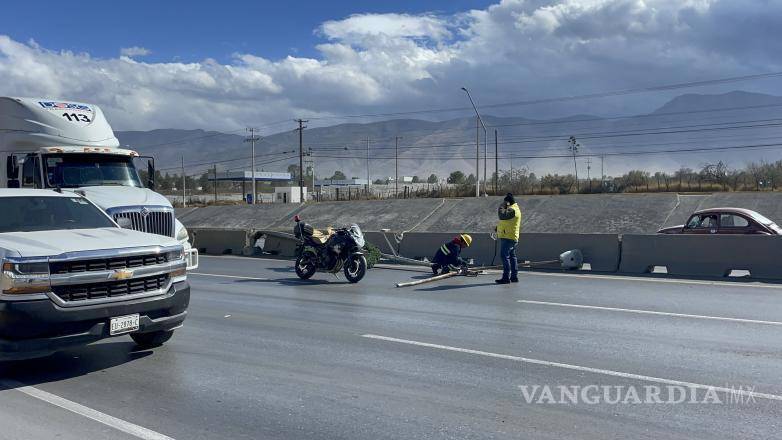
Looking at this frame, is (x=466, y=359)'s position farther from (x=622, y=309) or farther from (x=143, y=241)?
(x=622, y=309)

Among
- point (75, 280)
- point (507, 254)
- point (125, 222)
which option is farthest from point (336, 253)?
point (75, 280)

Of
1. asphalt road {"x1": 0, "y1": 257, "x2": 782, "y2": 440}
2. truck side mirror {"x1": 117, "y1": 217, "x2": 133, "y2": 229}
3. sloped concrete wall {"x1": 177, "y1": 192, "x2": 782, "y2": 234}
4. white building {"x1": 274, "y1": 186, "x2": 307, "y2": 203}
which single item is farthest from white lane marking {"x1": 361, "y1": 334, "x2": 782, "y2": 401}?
white building {"x1": 274, "y1": 186, "x2": 307, "y2": 203}

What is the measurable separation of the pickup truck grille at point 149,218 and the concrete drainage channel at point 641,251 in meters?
7.45

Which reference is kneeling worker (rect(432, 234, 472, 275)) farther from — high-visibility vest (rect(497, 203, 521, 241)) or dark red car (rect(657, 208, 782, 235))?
dark red car (rect(657, 208, 782, 235))

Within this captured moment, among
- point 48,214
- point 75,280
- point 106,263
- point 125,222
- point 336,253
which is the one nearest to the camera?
point 75,280

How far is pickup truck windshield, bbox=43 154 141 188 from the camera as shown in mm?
13297

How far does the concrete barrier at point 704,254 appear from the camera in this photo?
598 inches

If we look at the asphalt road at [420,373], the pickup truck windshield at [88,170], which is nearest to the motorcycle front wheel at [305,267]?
the asphalt road at [420,373]

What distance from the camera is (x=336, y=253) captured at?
14969mm

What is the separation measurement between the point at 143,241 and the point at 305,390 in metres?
2.44

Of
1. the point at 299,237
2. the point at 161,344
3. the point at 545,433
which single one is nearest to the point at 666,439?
the point at 545,433

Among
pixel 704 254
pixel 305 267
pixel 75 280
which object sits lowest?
pixel 305 267

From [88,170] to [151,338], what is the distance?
22.6 feet

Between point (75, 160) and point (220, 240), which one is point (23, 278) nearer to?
point (75, 160)
